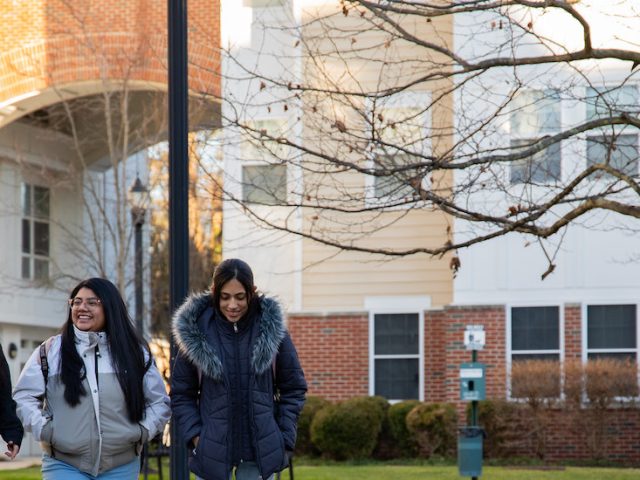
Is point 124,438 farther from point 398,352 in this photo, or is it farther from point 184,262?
point 398,352

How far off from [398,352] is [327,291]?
5.70ft

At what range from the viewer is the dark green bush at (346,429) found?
2247cm

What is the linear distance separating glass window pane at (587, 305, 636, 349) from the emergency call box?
385 cm

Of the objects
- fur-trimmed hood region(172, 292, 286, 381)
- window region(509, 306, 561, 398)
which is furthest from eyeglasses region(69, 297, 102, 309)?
window region(509, 306, 561, 398)

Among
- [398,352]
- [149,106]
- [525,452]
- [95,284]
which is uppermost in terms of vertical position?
[149,106]

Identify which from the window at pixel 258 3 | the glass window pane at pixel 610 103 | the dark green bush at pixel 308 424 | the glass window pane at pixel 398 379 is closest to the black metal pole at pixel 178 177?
the glass window pane at pixel 610 103

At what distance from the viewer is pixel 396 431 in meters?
22.8

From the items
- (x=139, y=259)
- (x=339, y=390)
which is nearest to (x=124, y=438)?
(x=139, y=259)

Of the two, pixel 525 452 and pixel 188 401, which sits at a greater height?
pixel 188 401

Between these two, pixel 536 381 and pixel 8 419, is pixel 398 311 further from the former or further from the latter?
pixel 8 419

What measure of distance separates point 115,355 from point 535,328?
16.9 meters

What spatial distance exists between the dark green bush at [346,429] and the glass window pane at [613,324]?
4074 millimetres

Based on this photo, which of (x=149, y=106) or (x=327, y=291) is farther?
(x=149, y=106)

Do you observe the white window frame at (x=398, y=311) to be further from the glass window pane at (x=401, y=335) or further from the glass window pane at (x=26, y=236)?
the glass window pane at (x=26, y=236)
